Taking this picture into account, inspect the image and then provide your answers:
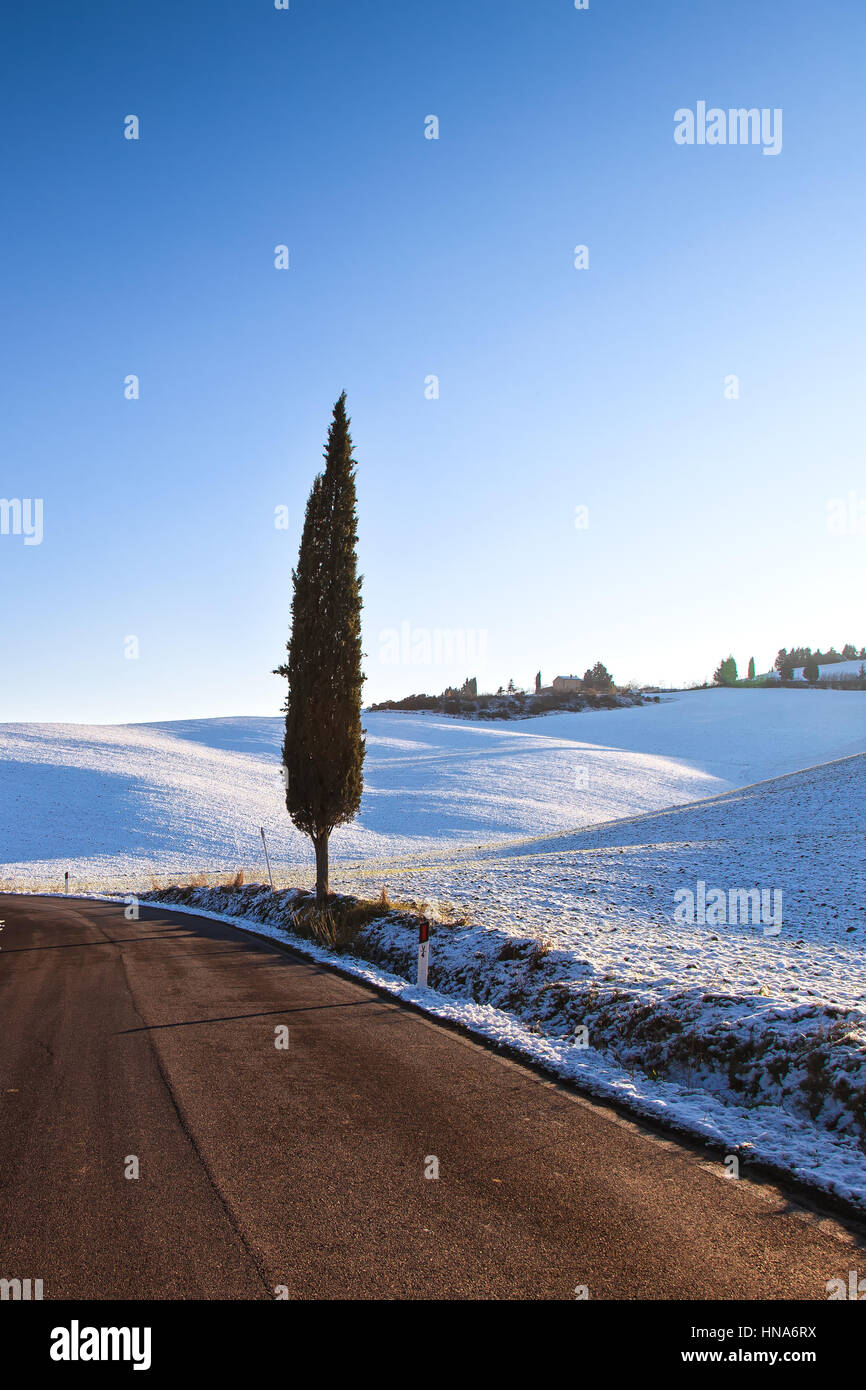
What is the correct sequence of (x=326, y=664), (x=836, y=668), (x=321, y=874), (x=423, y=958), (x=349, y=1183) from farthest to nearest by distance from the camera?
(x=836, y=668) → (x=326, y=664) → (x=321, y=874) → (x=423, y=958) → (x=349, y=1183)

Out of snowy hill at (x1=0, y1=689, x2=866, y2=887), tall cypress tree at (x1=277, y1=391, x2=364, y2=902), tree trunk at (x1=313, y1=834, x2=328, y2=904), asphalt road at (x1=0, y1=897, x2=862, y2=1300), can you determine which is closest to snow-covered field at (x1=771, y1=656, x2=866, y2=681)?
snowy hill at (x1=0, y1=689, x2=866, y2=887)

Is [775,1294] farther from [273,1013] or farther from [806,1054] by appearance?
[273,1013]

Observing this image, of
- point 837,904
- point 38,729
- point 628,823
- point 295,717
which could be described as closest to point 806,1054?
point 837,904

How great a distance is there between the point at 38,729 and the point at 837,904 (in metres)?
60.2

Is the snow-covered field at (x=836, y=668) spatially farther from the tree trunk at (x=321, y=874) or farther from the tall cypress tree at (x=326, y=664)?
the tree trunk at (x=321, y=874)

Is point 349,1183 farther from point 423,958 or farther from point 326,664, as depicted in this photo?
point 326,664

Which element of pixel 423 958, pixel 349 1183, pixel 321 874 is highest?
pixel 349 1183

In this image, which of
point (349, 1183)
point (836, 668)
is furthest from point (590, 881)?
point (836, 668)

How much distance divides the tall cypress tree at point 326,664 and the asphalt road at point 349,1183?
31.2 feet

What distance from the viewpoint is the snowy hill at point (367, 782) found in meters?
37.6

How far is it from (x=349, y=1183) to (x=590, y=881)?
15.1m

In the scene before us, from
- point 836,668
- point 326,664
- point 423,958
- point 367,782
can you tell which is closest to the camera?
point 423,958

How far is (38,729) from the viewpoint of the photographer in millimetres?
60625

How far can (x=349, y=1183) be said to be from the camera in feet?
16.6
